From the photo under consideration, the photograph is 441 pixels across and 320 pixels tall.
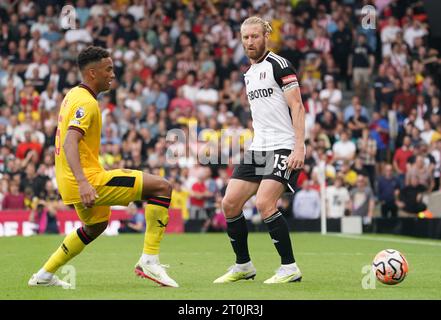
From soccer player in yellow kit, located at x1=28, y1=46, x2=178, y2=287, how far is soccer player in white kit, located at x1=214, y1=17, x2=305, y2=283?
106cm

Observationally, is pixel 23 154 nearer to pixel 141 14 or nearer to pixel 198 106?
pixel 198 106

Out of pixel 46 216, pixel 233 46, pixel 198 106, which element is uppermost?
pixel 233 46

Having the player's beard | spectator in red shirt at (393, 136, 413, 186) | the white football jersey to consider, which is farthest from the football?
spectator in red shirt at (393, 136, 413, 186)

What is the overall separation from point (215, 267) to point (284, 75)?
10.9ft

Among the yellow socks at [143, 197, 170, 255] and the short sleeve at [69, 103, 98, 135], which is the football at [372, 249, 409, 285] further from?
the short sleeve at [69, 103, 98, 135]

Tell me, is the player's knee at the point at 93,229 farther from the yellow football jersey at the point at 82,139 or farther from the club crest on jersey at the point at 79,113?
the club crest on jersey at the point at 79,113

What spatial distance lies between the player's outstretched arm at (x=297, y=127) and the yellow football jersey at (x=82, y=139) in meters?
1.95

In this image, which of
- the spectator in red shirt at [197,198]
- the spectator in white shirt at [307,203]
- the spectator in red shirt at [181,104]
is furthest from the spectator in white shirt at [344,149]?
the spectator in red shirt at [181,104]

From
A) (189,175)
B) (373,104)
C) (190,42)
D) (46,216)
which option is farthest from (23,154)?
(373,104)

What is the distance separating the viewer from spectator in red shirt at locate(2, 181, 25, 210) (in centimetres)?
2264

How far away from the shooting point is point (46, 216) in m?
22.5

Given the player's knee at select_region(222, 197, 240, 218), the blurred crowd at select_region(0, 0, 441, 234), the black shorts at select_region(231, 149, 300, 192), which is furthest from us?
the blurred crowd at select_region(0, 0, 441, 234)

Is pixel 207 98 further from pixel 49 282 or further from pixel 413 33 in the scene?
pixel 49 282

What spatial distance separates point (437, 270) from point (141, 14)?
1845cm
